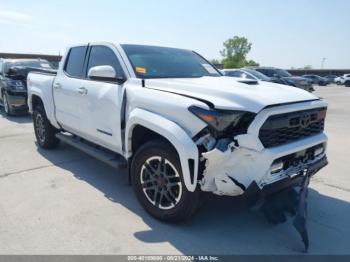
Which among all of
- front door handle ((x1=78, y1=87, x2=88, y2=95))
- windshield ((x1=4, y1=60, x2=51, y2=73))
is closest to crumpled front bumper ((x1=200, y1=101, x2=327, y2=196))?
front door handle ((x1=78, y1=87, x2=88, y2=95))

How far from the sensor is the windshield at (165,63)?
389cm

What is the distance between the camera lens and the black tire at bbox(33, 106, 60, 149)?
591cm

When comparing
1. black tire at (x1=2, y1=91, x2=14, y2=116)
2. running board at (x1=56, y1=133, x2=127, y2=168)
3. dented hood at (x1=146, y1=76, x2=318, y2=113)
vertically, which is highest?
dented hood at (x1=146, y1=76, x2=318, y2=113)

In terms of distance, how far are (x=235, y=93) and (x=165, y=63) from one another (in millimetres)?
1533

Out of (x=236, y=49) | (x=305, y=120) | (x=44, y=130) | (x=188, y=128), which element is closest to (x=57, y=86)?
(x=44, y=130)

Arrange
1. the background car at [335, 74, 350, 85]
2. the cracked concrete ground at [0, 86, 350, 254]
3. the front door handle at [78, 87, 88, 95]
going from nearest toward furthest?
the cracked concrete ground at [0, 86, 350, 254]
the front door handle at [78, 87, 88, 95]
the background car at [335, 74, 350, 85]

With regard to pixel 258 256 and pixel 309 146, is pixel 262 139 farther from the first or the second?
pixel 258 256

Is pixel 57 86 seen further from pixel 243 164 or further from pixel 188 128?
pixel 243 164

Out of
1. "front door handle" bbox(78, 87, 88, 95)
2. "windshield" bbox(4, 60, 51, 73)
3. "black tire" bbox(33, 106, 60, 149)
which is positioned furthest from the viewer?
"windshield" bbox(4, 60, 51, 73)

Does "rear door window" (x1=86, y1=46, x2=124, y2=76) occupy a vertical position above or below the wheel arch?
above

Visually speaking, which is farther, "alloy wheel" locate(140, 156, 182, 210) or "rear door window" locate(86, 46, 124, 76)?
"rear door window" locate(86, 46, 124, 76)

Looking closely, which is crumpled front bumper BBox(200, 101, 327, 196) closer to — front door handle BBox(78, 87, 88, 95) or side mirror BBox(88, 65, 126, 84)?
side mirror BBox(88, 65, 126, 84)

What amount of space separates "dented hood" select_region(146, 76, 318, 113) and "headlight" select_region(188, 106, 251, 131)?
1.9 inches

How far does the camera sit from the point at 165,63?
13.8 feet
